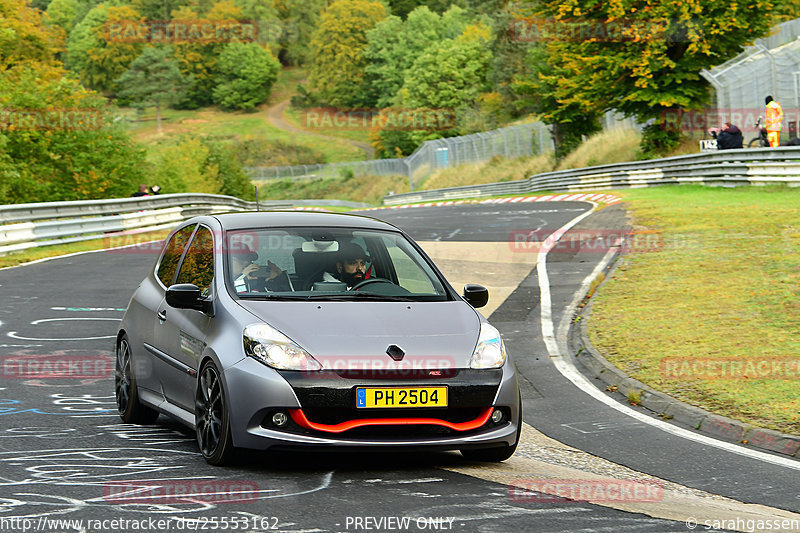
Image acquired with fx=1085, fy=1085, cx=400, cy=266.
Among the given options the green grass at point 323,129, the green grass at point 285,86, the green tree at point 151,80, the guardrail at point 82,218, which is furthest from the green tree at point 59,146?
the green grass at point 285,86

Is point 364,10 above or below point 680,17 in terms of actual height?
above

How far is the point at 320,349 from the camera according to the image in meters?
6.25

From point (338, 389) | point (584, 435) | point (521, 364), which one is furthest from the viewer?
point (521, 364)

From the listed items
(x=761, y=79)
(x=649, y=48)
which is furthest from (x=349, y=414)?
(x=649, y=48)

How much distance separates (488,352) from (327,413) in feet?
3.62

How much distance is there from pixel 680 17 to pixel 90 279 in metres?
29.6

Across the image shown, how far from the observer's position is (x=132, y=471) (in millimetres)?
6246

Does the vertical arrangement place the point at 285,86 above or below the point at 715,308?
above

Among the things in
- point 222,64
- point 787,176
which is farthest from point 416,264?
point 222,64

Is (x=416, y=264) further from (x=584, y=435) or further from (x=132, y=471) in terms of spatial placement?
(x=132, y=471)

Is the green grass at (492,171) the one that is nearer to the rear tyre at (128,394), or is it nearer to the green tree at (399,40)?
the rear tyre at (128,394)

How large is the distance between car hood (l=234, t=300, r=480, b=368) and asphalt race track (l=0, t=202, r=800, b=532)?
68cm

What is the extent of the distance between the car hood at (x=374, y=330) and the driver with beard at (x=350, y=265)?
0.48 m

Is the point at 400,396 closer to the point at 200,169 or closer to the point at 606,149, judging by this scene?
the point at 606,149
